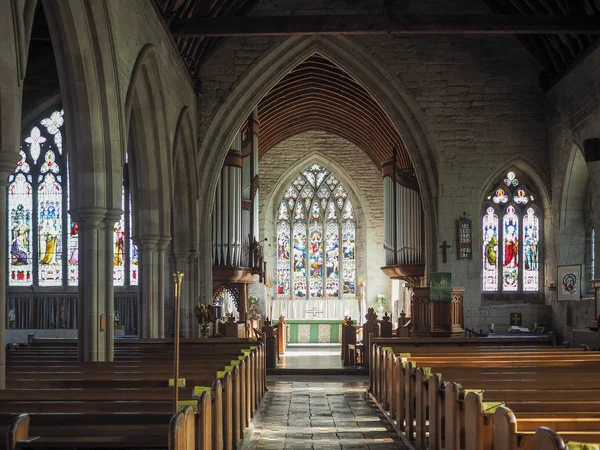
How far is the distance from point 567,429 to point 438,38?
12969 mm

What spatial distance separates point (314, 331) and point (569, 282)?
9.70 m

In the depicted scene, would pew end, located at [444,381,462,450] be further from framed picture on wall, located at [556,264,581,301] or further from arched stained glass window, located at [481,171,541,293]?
arched stained glass window, located at [481,171,541,293]

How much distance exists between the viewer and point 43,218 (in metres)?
16.8

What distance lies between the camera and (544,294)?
1617 centimetres

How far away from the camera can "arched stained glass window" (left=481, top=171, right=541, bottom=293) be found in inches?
642

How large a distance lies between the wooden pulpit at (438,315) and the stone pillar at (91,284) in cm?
600

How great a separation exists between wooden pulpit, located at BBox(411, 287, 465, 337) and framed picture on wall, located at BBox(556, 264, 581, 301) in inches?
81.7

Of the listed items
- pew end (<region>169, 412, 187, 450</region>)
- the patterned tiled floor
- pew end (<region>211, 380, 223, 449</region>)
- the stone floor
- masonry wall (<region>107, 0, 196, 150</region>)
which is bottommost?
the stone floor

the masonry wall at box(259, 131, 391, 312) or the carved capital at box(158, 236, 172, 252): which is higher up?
the masonry wall at box(259, 131, 391, 312)

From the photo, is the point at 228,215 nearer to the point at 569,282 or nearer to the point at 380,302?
the point at 569,282

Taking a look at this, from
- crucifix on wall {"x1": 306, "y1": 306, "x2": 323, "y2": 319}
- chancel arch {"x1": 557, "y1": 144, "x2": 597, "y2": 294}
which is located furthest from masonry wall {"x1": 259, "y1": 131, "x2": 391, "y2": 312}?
chancel arch {"x1": 557, "y1": 144, "x2": 597, "y2": 294}

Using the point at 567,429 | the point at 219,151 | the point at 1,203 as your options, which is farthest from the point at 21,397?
the point at 219,151

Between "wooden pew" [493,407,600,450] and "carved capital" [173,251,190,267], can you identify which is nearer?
"wooden pew" [493,407,600,450]

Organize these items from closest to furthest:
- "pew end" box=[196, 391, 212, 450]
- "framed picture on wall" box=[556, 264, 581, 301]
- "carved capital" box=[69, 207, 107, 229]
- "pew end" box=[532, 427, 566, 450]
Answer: "pew end" box=[532, 427, 566, 450] < "pew end" box=[196, 391, 212, 450] < "carved capital" box=[69, 207, 107, 229] < "framed picture on wall" box=[556, 264, 581, 301]
